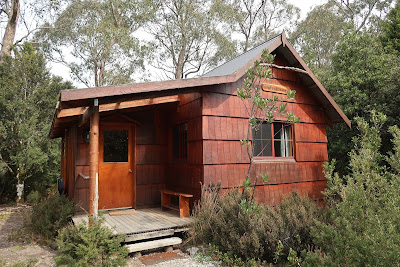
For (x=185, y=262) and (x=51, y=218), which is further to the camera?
(x=51, y=218)

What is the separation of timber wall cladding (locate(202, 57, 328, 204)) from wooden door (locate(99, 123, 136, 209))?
214 centimetres

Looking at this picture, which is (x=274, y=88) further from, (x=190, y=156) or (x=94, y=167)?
(x=94, y=167)

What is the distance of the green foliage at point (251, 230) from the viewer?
4188 mm

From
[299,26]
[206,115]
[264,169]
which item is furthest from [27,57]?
[299,26]

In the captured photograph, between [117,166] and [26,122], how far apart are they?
6.36 metres

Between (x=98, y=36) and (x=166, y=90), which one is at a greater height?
(x=98, y=36)

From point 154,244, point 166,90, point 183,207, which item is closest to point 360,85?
point 166,90

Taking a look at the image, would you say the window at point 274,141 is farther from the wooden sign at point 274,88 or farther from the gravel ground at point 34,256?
the gravel ground at point 34,256

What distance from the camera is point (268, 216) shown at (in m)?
4.66

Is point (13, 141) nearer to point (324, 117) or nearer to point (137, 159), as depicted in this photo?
point (137, 159)

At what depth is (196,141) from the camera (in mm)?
5770

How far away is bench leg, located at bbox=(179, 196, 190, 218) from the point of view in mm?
5582

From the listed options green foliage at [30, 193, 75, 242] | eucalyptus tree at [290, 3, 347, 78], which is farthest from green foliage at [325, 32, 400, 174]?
eucalyptus tree at [290, 3, 347, 78]

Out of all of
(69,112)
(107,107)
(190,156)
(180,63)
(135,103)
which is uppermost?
(180,63)
